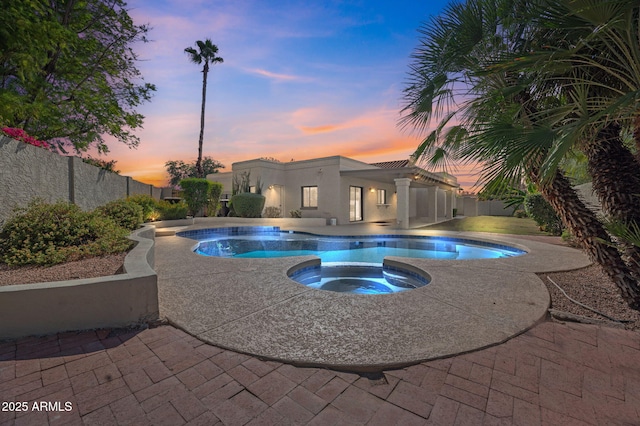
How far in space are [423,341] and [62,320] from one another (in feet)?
11.0

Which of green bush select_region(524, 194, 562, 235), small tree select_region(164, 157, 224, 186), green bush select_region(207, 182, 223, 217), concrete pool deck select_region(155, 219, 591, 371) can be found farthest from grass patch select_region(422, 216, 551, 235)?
small tree select_region(164, 157, 224, 186)

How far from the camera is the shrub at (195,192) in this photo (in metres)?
14.9

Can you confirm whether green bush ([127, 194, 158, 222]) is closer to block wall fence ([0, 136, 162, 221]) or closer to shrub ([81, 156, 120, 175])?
block wall fence ([0, 136, 162, 221])

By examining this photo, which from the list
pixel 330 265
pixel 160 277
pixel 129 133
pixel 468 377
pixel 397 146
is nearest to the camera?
pixel 468 377

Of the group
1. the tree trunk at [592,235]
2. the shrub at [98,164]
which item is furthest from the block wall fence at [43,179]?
the tree trunk at [592,235]

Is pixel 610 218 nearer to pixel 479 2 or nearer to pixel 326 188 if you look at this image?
pixel 479 2

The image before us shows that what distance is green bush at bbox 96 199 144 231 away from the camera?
7.96m

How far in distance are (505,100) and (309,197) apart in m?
13.5

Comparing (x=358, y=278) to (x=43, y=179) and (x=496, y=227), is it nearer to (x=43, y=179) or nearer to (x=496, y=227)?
(x=43, y=179)

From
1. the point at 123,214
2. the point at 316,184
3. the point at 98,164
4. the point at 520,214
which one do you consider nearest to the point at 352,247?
the point at 123,214

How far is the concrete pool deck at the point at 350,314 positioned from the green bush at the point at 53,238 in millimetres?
1227

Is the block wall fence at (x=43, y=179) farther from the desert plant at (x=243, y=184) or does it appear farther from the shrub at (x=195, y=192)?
the desert plant at (x=243, y=184)

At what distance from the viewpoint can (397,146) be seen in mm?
14453

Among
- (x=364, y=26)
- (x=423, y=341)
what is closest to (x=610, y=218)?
(x=423, y=341)
